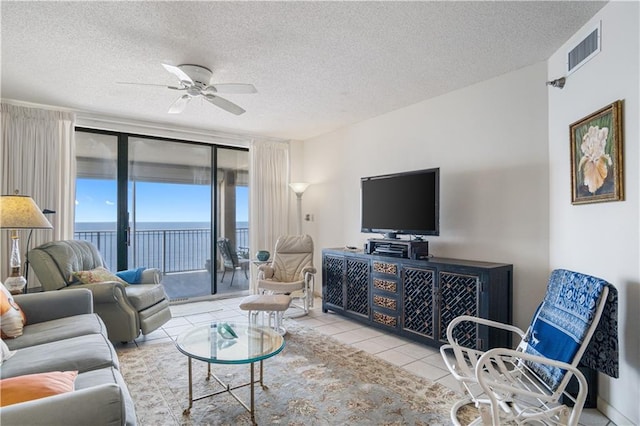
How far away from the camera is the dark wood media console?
9.69 ft

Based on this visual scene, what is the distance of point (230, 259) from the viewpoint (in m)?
5.67

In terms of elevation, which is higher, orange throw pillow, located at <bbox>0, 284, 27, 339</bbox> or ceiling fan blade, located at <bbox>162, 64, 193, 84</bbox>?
ceiling fan blade, located at <bbox>162, 64, 193, 84</bbox>

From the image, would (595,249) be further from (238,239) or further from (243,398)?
(238,239)

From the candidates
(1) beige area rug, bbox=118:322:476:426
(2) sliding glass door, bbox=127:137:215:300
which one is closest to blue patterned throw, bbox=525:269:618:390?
(1) beige area rug, bbox=118:322:476:426

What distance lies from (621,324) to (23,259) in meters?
5.37

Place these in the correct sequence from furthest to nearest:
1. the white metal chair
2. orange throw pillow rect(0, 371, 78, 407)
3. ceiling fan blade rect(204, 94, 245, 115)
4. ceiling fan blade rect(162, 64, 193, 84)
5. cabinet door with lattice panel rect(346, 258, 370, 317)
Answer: cabinet door with lattice panel rect(346, 258, 370, 317)
ceiling fan blade rect(204, 94, 245, 115)
ceiling fan blade rect(162, 64, 193, 84)
the white metal chair
orange throw pillow rect(0, 371, 78, 407)

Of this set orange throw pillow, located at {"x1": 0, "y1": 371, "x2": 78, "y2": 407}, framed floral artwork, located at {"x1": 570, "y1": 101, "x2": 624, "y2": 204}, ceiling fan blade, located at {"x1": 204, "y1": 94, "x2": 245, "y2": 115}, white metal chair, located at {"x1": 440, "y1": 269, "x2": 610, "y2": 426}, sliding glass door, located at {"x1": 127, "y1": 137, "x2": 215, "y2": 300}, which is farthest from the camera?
sliding glass door, located at {"x1": 127, "y1": 137, "x2": 215, "y2": 300}

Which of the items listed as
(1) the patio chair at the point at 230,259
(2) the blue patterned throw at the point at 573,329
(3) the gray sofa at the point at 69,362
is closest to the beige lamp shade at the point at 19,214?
(3) the gray sofa at the point at 69,362

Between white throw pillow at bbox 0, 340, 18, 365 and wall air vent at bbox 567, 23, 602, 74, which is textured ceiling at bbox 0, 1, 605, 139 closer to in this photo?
wall air vent at bbox 567, 23, 602, 74

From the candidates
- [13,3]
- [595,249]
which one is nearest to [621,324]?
[595,249]

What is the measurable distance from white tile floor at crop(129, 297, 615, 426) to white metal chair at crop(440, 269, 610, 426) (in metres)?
0.46

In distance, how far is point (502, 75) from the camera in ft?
10.7

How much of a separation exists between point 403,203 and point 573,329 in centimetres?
204

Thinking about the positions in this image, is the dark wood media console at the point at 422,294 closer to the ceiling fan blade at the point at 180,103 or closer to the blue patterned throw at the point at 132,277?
the blue patterned throw at the point at 132,277
